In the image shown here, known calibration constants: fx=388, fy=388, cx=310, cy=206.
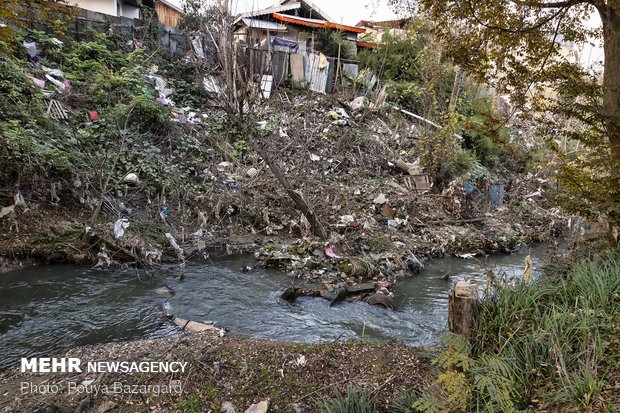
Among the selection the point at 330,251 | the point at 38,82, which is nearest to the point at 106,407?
the point at 330,251

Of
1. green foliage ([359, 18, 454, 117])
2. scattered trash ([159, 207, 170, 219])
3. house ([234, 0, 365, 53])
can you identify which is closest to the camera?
scattered trash ([159, 207, 170, 219])

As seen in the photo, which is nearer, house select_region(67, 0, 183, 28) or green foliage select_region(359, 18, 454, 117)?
green foliage select_region(359, 18, 454, 117)

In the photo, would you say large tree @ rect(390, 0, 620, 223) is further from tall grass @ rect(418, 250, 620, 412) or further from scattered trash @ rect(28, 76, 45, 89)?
scattered trash @ rect(28, 76, 45, 89)

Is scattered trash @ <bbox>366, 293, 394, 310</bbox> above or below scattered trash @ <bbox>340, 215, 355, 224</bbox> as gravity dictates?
below

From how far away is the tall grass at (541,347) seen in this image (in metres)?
2.30

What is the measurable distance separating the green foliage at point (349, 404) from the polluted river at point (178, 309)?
1596 mm

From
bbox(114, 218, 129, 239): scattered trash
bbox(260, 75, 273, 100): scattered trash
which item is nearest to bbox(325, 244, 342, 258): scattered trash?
bbox(114, 218, 129, 239): scattered trash

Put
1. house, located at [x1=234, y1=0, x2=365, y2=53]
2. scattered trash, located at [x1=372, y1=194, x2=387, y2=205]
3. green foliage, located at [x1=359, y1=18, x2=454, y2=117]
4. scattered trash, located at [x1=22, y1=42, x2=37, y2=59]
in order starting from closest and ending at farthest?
scattered trash, located at [x1=372, y1=194, x2=387, y2=205], scattered trash, located at [x1=22, y1=42, x2=37, y2=59], green foliage, located at [x1=359, y1=18, x2=454, y2=117], house, located at [x1=234, y1=0, x2=365, y2=53]

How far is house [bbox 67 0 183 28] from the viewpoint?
16.3 m

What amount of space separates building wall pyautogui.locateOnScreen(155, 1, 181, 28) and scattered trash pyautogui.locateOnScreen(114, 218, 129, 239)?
51.5 ft

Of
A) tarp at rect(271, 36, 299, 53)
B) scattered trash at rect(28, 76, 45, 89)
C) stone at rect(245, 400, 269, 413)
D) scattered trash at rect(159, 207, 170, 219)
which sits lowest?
stone at rect(245, 400, 269, 413)

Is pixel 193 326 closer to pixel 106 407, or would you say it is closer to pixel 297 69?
pixel 106 407

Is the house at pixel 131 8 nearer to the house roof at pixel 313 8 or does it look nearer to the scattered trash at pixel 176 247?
the house roof at pixel 313 8

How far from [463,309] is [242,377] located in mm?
1794
